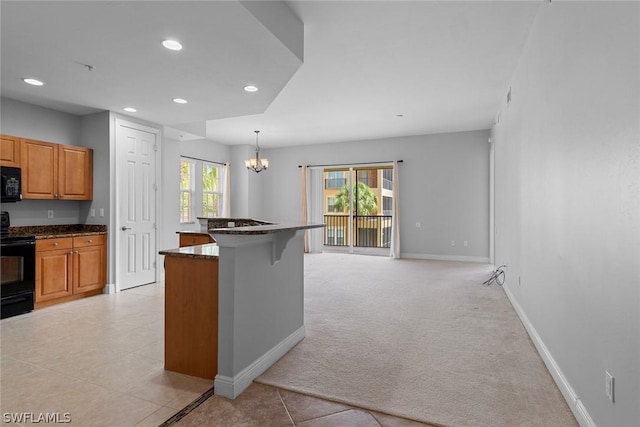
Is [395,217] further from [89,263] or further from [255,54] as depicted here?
[89,263]

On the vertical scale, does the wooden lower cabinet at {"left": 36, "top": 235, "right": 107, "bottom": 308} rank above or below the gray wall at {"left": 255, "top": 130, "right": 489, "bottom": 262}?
below

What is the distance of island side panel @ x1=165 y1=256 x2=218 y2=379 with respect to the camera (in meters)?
2.36

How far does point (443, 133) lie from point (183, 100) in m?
5.62

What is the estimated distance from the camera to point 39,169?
4.38 metres

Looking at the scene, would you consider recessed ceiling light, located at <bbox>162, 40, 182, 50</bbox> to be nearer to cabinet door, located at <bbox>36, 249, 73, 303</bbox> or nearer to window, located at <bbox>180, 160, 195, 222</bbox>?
cabinet door, located at <bbox>36, 249, 73, 303</bbox>

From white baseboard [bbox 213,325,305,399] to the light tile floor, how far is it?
55mm

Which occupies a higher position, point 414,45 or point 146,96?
point 414,45

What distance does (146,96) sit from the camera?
4.18 meters

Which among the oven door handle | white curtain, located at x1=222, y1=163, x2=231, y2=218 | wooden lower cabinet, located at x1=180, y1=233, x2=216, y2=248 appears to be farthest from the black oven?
white curtain, located at x1=222, y1=163, x2=231, y2=218

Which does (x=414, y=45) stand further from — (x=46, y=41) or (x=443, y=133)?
(x=443, y=133)

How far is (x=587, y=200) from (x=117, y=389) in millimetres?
3055

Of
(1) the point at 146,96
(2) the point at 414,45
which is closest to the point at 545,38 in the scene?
(2) the point at 414,45

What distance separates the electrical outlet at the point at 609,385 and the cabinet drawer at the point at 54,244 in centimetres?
529

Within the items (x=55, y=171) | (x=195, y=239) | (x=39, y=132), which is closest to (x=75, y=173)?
(x=55, y=171)
